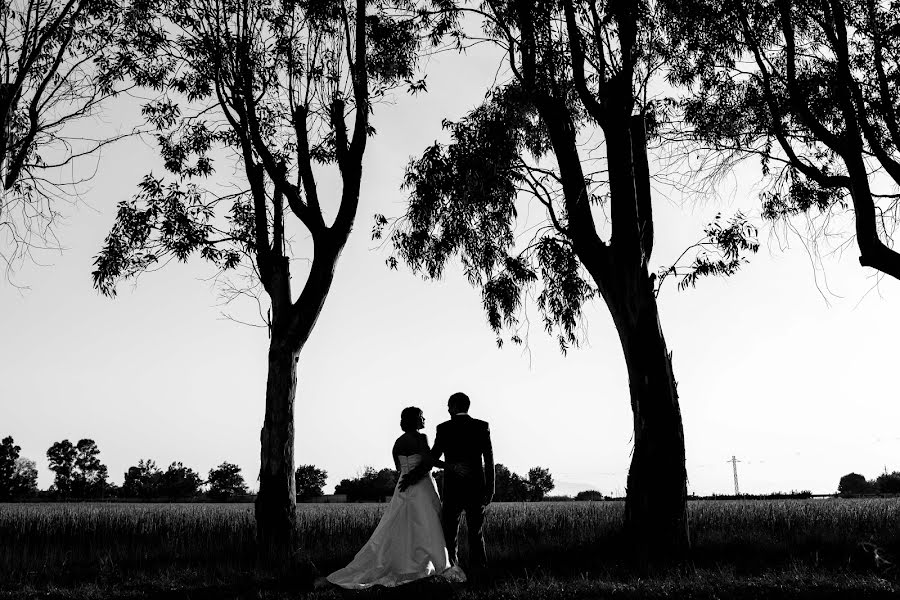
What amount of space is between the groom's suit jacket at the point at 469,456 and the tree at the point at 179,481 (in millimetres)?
109114

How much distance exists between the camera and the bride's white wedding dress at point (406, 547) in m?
8.54

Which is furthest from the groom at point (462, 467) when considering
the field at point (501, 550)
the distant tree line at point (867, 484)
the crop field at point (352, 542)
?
the distant tree line at point (867, 484)

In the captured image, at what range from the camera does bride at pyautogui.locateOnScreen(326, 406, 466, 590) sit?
855 centimetres

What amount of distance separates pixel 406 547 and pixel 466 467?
1.10m

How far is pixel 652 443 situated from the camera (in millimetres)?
11125

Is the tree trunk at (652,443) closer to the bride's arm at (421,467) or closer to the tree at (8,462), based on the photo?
the bride's arm at (421,467)

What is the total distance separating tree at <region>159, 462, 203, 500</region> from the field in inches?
3965

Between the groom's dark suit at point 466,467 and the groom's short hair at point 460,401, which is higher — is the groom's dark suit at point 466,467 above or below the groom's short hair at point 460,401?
below

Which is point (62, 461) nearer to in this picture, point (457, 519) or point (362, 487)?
point (362, 487)

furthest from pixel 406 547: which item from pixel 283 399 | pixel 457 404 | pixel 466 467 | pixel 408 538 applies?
pixel 283 399

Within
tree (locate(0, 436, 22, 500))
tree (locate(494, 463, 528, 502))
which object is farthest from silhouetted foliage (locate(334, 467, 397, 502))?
tree (locate(0, 436, 22, 500))

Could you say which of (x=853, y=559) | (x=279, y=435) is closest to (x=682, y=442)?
(x=853, y=559)

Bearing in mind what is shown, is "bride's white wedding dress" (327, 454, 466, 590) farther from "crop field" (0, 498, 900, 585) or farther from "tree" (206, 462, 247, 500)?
"tree" (206, 462, 247, 500)

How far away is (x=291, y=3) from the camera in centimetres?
1516
